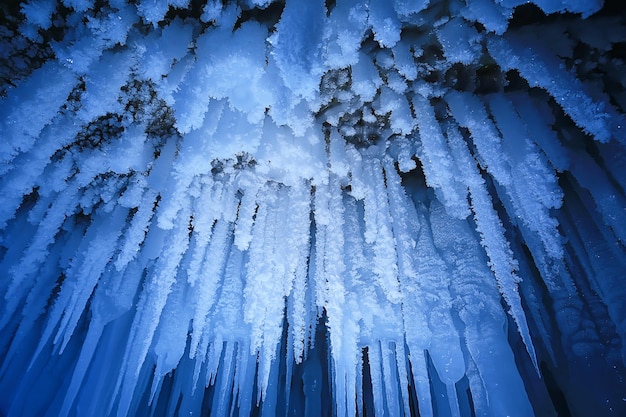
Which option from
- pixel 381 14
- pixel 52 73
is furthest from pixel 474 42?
pixel 52 73

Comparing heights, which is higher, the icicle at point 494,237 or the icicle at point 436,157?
the icicle at point 436,157

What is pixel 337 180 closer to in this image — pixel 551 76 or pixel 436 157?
pixel 436 157

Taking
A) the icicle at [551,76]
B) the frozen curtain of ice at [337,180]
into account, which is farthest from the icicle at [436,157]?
the icicle at [551,76]

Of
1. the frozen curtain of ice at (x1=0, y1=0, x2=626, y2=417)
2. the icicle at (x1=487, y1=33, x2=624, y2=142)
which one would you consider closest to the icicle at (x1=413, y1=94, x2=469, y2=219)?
the frozen curtain of ice at (x1=0, y1=0, x2=626, y2=417)

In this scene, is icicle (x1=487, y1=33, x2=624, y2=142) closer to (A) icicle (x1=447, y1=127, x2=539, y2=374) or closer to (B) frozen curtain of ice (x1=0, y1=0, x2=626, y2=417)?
(B) frozen curtain of ice (x1=0, y1=0, x2=626, y2=417)

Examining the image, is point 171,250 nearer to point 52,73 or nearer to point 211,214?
point 211,214

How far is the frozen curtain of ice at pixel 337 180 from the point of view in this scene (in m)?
1.94

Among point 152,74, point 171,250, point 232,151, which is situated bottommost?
point 171,250

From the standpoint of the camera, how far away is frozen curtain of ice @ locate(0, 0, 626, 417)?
1.94 metres

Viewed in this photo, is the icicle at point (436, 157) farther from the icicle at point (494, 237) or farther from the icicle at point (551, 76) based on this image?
the icicle at point (551, 76)

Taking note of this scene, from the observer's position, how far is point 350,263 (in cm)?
298

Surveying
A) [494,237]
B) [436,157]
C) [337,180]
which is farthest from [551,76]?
[337,180]

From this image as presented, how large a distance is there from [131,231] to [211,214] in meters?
0.69

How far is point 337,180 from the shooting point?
2793 mm
